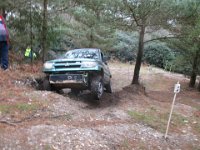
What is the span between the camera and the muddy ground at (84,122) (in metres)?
7.17

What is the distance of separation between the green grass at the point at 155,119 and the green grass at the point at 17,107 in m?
2.88

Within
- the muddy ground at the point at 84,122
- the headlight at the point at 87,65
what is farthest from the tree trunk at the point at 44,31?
the headlight at the point at 87,65

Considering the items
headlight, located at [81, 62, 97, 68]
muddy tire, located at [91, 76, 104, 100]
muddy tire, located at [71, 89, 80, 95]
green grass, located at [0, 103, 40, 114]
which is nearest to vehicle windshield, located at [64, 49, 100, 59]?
muddy tire, located at [71, 89, 80, 95]

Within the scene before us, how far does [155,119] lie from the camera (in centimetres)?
1020

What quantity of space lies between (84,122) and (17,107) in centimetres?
173

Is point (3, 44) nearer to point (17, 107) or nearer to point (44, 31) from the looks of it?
point (17, 107)

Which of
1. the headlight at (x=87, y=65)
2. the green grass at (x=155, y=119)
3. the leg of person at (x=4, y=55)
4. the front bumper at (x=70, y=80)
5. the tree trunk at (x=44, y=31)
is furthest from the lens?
the tree trunk at (x=44, y=31)

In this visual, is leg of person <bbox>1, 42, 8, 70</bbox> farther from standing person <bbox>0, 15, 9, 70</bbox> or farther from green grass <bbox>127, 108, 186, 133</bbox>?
green grass <bbox>127, 108, 186, 133</bbox>

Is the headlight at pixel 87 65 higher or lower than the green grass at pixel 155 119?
higher

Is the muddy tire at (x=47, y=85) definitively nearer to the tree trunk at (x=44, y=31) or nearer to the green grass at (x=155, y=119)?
the green grass at (x=155, y=119)

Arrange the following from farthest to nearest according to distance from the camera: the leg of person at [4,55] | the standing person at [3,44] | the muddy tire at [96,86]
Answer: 1. the leg of person at [4,55]
2. the standing person at [3,44]
3. the muddy tire at [96,86]

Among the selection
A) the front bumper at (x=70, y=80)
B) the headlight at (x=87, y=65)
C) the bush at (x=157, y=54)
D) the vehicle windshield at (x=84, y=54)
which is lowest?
the bush at (x=157, y=54)

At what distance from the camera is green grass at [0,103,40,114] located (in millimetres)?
8424

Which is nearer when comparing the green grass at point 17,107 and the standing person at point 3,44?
the green grass at point 17,107
